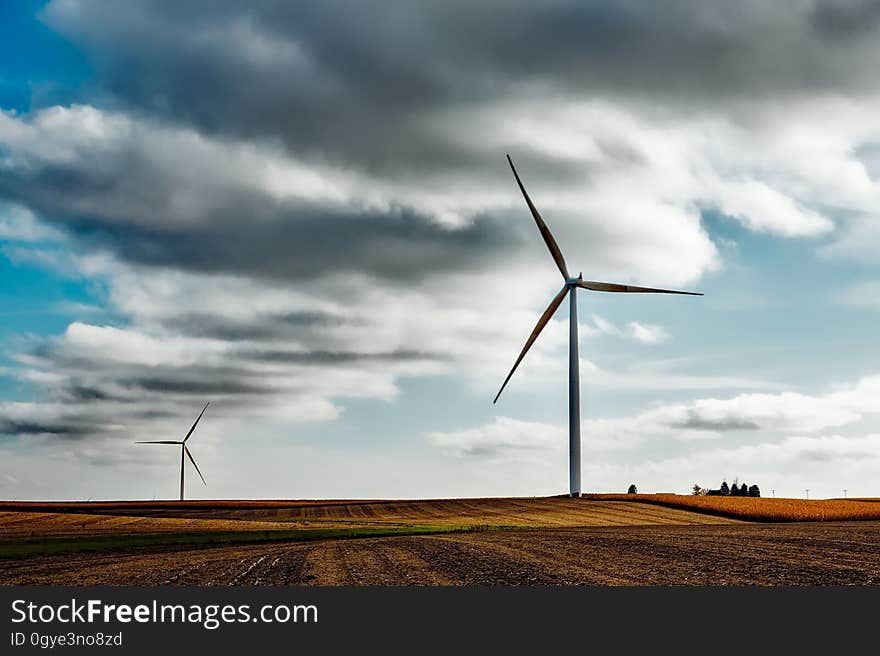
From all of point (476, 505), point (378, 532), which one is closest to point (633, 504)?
point (476, 505)

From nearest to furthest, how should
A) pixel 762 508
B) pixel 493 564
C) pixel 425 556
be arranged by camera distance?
pixel 493 564
pixel 425 556
pixel 762 508

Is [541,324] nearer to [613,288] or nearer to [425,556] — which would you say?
[613,288]

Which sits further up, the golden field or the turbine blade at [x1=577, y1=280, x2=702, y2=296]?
the turbine blade at [x1=577, y1=280, x2=702, y2=296]

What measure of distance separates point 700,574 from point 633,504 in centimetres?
6197

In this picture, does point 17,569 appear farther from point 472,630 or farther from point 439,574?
point 472,630

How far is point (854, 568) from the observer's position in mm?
25000

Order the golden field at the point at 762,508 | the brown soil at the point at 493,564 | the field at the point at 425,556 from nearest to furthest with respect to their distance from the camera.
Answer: the brown soil at the point at 493,564 < the field at the point at 425,556 < the golden field at the point at 762,508

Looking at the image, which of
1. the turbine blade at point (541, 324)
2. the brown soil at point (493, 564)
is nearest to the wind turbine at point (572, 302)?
the turbine blade at point (541, 324)

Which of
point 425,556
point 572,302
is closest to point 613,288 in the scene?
point 572,302

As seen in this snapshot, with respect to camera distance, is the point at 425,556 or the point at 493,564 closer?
the point at 493,564

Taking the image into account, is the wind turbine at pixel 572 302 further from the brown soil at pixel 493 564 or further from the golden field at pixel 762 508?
the brown soil at pixel 493 564

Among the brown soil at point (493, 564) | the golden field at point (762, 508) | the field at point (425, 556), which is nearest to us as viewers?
the brown soil at point (493, 564)

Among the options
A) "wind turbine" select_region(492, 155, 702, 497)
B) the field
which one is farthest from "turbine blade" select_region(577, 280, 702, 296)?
the field

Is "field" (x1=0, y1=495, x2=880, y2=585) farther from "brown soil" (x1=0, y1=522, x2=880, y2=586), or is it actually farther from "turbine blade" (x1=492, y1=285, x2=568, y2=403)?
"turbine blade" (x1=492, y1=285, x2=568, y2=403)
